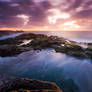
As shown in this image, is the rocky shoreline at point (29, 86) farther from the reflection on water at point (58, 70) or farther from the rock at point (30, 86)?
the reflection on water at point (58, 70)

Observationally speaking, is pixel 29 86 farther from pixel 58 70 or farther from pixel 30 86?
→ pixel 58 70

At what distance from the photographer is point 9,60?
1009 cm

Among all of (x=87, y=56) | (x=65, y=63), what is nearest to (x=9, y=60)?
(x=65, y=63)

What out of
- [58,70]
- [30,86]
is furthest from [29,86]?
[58,70]

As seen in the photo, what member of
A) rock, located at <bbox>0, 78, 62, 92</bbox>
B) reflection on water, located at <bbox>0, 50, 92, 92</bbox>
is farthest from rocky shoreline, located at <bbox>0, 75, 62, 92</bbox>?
reflection on water, located at <bbox>0, 50, 92, 92</bbox>

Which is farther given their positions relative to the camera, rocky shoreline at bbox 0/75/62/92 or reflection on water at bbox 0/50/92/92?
reflection on water at bbox 0/50/92/92

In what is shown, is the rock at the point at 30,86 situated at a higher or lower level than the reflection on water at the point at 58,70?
higher

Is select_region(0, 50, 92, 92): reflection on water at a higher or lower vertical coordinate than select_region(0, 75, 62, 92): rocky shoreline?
lower

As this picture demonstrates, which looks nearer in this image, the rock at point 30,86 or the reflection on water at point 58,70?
the rock at point 30,86

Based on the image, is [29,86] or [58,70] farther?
[58,70]

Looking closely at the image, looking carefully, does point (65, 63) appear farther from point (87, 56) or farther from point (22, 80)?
point (22, 80)

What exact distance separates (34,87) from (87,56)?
875cm

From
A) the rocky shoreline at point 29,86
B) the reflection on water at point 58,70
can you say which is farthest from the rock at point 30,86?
the reflection on water at point 58,70

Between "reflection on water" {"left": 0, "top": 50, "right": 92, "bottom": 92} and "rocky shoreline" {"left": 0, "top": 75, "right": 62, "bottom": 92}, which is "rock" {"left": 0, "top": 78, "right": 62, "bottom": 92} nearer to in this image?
"rocky shoreline" {"left": 0, "top": 75, "right": 62, "bottom": 92}
